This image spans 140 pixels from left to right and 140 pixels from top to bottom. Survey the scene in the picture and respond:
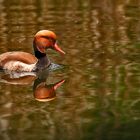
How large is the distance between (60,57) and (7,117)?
4793 mm

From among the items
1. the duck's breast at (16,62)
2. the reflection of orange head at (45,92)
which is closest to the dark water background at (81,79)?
the reflection of orange head at (45,92)

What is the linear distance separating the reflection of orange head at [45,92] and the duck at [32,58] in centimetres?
115

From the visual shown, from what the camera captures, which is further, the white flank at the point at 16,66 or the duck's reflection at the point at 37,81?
the white flank at the point at 16,66

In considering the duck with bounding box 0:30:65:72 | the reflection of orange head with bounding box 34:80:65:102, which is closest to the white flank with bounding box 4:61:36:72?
the duck with bounding box 0:30:65:72

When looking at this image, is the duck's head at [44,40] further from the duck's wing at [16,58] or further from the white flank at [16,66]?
the white flank at [16,66]

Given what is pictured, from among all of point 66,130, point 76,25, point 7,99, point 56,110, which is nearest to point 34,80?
point 7,99

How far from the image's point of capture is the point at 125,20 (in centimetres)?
1981

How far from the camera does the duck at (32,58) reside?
538 inches

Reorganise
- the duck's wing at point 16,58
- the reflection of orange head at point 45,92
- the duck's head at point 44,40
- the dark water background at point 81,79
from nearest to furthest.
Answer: the dark water background at point 81,79
the reflection of orange head at point 45,92
the duck's wing at point 16,58
the duck's head at point 44,40

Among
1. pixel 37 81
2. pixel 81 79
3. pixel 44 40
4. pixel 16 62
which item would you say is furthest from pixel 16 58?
pixel 81 79

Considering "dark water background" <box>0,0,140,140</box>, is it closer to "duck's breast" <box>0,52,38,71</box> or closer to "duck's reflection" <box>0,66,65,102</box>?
"duck's reflection" <box>0,66,65,102</box>

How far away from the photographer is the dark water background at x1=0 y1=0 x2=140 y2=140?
9609 mm

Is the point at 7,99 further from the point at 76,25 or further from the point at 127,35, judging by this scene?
the point at 76,25

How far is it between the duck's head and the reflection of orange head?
1621 millimetres
